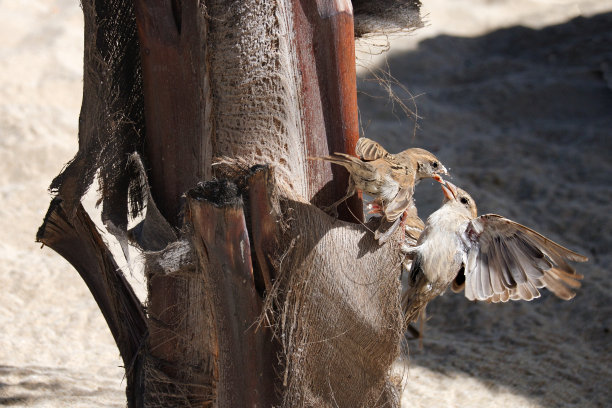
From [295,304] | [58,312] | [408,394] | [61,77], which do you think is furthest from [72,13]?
[295,304]

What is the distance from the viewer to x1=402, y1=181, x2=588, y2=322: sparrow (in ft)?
5.97

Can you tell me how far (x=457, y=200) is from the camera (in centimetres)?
224

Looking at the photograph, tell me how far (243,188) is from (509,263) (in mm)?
830

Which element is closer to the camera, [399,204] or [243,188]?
[243,188]

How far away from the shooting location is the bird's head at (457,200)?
7.18ft

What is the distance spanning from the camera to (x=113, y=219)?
1.66 m

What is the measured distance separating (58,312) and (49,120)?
1719mm

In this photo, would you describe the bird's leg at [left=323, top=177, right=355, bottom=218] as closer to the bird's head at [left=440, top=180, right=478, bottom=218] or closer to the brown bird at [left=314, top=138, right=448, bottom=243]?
the brown bird at [left=314, top=138, right=448, bottom=243]

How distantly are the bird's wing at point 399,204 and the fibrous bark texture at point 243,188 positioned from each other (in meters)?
0.08

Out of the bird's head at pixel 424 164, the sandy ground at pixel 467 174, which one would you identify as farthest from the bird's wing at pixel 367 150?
the sandy ground at pixel 467 174

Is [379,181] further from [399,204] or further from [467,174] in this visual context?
[467,174]

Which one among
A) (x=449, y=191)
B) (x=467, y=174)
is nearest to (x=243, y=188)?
(x=449, y=191)

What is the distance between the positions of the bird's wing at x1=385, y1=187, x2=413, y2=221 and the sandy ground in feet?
4.20

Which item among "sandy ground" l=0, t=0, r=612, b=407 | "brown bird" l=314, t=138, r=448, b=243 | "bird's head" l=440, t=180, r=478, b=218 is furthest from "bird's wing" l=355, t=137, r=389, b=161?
"sandy ground" l=0, t=0, r=612, b=407
